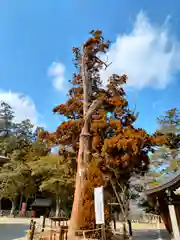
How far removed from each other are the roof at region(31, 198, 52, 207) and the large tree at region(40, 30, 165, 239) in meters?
16.3

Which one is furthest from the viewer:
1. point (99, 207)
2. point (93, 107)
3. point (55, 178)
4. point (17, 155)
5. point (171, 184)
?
point (17, 155)

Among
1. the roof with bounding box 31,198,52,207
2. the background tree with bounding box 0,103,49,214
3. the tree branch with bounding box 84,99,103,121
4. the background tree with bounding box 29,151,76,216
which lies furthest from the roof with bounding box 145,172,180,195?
the roof with bounding box 31,198,52,207

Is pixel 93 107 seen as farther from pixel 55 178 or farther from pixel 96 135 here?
pixel 55 178

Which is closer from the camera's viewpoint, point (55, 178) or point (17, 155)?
point (55, 178)

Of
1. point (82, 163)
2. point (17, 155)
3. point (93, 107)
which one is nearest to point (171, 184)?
point (82, 163)

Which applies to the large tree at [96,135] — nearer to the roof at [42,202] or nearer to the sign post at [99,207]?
the sign post at [99,207]

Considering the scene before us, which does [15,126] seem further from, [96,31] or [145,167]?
[145,167]

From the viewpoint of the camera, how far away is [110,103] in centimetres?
1259

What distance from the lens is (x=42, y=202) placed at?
2667cm

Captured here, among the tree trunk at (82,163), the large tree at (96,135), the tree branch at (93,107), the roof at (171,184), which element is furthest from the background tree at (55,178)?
the roof at (171,184)

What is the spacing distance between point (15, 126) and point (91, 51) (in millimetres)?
23228

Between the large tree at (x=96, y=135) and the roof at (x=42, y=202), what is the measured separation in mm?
16279

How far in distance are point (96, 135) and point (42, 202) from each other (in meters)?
19.5

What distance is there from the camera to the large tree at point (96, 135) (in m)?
9.28
